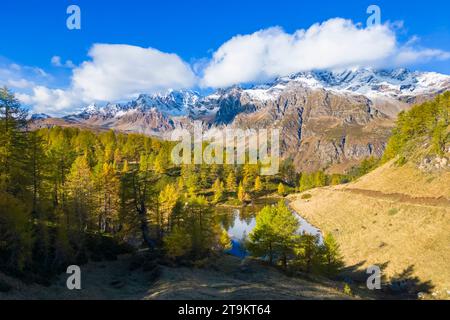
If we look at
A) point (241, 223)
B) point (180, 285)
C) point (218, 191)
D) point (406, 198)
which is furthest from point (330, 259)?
point (218, 191)

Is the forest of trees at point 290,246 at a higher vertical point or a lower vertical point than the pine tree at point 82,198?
lower

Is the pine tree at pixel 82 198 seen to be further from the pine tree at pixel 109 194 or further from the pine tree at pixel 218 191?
the pine tree at pixel 218 191

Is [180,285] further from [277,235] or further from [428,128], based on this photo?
[428,128]

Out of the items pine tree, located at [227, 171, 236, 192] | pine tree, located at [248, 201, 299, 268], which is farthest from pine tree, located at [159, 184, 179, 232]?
pine tree, located at [227, 171, 236, 192]

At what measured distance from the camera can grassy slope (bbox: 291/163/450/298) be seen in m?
52.5

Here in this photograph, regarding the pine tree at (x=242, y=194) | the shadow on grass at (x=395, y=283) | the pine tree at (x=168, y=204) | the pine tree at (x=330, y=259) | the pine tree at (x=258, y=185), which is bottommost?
the shadow on grass at (x=395, y=283)

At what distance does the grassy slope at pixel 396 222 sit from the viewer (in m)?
52.5

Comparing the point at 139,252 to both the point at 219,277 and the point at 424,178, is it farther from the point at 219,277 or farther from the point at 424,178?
the point at 424,178

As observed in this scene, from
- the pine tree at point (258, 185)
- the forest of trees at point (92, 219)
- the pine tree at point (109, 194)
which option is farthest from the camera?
the pine tree at point (258, 185)

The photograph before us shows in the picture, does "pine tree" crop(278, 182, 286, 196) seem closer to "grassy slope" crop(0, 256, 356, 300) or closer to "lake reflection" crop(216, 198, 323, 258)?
"lake reflection" crop(216, 198, 323, 258)

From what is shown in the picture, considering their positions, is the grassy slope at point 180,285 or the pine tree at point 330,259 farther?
the pine tree at point 330,259

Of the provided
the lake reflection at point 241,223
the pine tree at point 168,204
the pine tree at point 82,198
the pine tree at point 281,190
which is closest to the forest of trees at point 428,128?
the lake reflection at point 241,223

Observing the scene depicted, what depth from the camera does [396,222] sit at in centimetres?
6575
